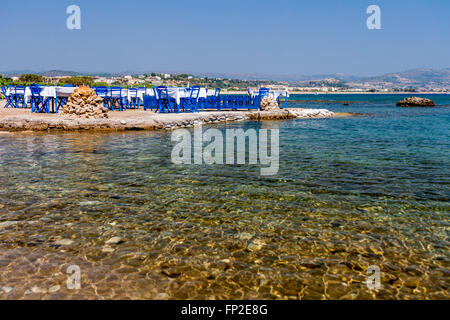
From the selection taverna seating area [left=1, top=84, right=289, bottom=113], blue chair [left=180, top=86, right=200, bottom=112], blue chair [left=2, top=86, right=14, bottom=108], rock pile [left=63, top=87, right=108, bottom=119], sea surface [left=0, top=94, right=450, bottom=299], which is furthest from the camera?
blue chair [left=2, top=86, right=14, bottom=108]

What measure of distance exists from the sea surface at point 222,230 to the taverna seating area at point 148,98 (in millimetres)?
11170

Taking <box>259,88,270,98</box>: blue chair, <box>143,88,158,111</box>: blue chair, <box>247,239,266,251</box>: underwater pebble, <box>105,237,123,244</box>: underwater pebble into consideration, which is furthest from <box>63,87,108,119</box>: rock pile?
<box>259,88,270,98</box>: blue chair

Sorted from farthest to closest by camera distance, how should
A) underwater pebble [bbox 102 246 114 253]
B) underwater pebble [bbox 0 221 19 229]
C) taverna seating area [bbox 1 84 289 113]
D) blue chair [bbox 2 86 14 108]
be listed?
blue chair [bbox 2 86 14 108]
taverna seating area [bbox 1 84 289 113]
underwater pebble [bbox 0 221 19 229]
underwater pebble [bbox 102 246 114 253]

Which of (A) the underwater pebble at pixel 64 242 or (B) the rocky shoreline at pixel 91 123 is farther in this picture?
(B) the rocky shoreline at pixel 91 123

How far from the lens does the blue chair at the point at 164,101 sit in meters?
19.1

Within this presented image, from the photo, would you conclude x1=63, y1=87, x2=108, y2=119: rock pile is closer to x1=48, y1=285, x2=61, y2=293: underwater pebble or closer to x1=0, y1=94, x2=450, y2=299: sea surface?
x1=0, y1=94, x2=450, y2=299: sea surface

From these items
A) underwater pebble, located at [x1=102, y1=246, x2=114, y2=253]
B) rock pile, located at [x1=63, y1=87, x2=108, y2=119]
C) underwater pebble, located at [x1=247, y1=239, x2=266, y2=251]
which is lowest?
underwater pebble, located at [x1=247, y1=239, x2=266, y2=251]

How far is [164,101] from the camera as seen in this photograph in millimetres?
20266

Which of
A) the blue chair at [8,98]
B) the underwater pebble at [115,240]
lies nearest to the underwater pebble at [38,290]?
the underwater pebble at [115,240]

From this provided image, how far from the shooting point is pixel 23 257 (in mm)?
3625

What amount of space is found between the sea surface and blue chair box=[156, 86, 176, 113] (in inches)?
453

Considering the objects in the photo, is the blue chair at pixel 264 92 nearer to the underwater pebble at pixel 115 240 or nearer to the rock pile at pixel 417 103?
the underwater pebble at pixel 115 240

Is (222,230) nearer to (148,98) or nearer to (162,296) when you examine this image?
(162,296)

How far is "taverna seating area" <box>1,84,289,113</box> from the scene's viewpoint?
17984 mm
